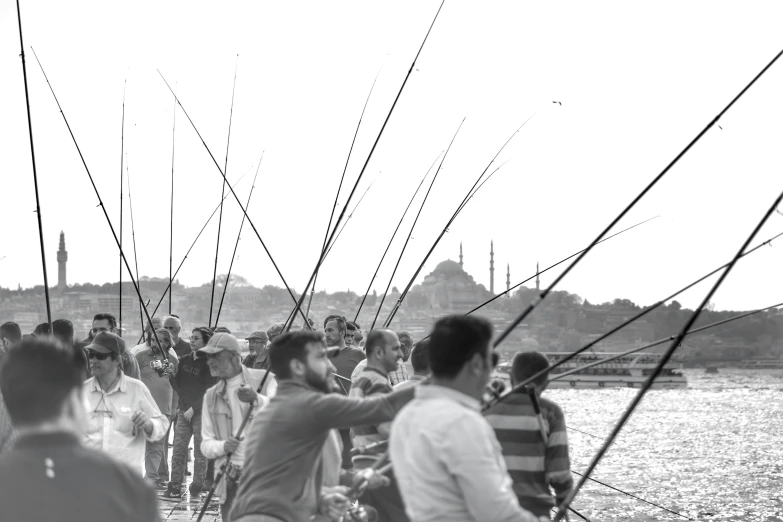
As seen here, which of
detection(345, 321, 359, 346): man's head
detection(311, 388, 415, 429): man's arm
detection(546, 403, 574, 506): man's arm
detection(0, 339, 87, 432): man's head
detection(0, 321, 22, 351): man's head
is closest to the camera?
detection(0, 339, 87, 432): man's head

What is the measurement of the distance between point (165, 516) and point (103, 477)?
19.3 ft

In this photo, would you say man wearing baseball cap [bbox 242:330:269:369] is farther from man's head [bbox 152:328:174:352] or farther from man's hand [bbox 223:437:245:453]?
man's hand [bbox 223:437:245:453]

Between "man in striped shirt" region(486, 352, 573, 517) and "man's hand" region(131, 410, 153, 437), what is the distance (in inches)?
78.7

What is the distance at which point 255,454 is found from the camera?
4.06 meters

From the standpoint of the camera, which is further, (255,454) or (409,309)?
(409,309)

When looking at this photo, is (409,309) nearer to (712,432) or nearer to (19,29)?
(712,432)

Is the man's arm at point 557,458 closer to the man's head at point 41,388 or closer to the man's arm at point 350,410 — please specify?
the man's arm at point 350,410

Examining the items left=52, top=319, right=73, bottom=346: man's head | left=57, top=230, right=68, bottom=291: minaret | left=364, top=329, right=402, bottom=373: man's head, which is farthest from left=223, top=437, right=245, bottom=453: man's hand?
left=57, top=230, right=68, bottom=291: minaret

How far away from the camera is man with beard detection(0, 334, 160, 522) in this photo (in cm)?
231

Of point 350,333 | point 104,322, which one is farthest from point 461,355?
point 350,333

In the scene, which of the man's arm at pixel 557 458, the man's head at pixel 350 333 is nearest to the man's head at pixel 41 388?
the man's arm at pixel 557 458

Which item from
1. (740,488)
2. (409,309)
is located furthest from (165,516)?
(409,309)

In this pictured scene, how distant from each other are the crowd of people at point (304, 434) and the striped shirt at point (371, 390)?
12 millimetres

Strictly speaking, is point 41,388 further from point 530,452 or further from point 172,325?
point 172,325
